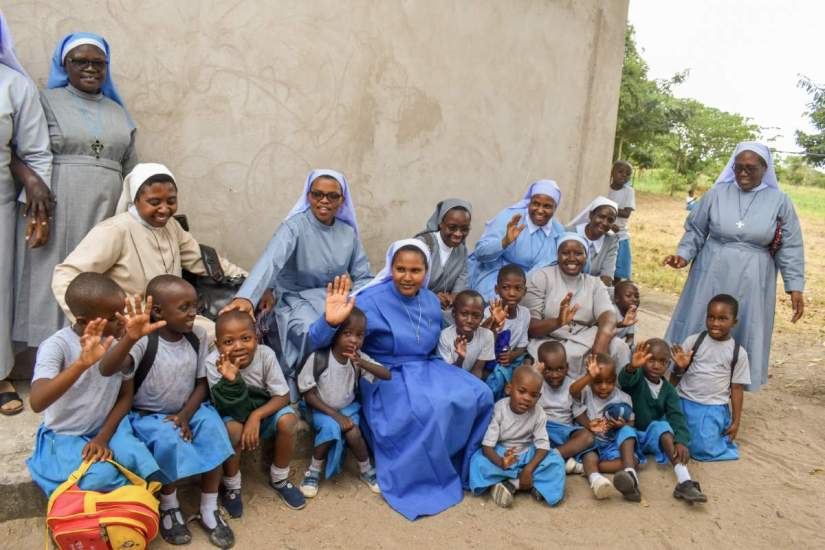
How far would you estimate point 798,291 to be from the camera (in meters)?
4.75

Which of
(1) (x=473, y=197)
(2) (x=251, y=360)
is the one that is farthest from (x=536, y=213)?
(2) (x=251, y=360)

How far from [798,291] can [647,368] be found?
1.54m

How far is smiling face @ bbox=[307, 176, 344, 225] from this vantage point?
157 inches

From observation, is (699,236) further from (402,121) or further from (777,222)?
(402,121)

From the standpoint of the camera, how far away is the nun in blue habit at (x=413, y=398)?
3467 millimetres

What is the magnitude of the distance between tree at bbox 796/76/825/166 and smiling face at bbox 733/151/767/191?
4468 mm

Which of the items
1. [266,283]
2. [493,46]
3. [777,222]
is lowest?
[266,283]

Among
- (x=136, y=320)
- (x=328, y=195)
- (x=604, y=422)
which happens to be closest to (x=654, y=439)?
(x=604, y=422)

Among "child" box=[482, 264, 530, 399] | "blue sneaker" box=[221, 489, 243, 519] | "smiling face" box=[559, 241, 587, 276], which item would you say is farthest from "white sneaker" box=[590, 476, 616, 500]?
"blue sneaker" box=[221, 489, 243, 519]

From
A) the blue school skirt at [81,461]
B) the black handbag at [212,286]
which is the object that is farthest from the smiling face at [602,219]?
the blue school skirt at [81,461]

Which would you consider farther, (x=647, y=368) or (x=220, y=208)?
(x=220, y=208)

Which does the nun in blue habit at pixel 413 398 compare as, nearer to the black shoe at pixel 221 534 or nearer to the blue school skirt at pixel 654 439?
the black shoe at pixel 221 534

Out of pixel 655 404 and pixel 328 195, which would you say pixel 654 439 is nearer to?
pixel 655 404

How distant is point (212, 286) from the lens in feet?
12.8
